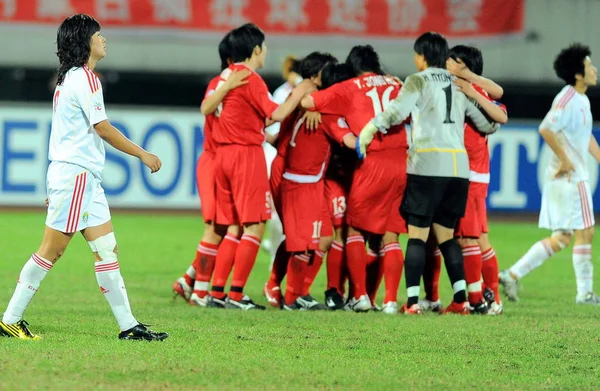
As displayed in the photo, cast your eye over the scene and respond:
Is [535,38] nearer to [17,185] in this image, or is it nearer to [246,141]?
[17,185]

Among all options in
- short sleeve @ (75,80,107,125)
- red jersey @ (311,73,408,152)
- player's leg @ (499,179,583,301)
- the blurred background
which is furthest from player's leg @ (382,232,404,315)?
the blurred background

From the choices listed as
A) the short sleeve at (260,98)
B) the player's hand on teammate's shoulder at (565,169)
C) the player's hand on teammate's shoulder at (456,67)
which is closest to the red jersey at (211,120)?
the short sleeve at (260,98)

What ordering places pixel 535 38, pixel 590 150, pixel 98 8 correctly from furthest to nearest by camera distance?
pixel 535 38 < pixel 98 8 < pixel 590 150

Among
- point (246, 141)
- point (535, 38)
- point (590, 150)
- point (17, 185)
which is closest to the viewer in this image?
point (246, 141)

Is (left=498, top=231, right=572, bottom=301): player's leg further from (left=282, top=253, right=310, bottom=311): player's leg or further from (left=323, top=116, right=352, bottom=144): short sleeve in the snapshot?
(left=323, top=116, right=352, bottom=144): short sleeve

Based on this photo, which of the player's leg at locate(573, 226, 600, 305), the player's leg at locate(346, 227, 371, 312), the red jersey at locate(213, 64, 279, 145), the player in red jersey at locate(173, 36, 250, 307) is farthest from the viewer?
the player's leg at locate(573, 226, 600, 305)

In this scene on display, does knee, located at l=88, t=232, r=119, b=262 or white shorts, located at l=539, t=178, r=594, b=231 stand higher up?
knee, located at l=88, t=232, r=119, b=262

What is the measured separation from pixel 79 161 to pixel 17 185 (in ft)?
38.1

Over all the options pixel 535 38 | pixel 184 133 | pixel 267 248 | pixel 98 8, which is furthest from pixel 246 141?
pixel 535 38

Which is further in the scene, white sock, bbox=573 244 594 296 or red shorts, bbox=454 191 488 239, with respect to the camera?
white sock, bbox=573 244 594 296

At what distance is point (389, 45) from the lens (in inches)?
795

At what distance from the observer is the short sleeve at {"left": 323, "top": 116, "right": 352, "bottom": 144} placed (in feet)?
29.1

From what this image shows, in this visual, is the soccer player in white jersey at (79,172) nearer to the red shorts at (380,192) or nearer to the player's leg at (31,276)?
the player's leg at (31,276)

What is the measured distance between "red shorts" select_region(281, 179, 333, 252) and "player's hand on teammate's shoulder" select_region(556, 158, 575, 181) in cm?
227
